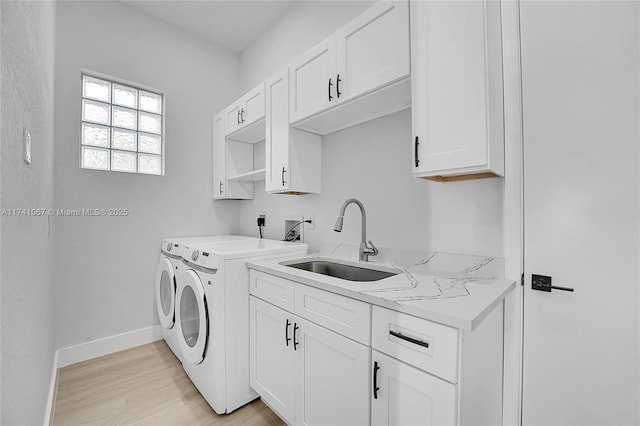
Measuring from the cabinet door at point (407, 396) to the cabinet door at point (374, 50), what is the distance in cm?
124

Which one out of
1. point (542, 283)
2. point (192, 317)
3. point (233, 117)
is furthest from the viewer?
point (233, 117)

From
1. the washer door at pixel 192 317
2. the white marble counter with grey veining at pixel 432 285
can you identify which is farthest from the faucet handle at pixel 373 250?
the washer door at pixel 192 317

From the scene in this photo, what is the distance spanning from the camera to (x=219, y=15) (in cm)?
267

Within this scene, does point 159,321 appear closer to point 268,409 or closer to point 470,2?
point 268,409

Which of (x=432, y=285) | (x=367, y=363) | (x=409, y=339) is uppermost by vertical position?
(x=432, y=285)

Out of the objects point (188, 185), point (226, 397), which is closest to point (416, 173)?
point (226, 397)

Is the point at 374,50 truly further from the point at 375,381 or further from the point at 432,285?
the point at 375,381

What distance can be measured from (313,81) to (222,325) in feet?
5.18

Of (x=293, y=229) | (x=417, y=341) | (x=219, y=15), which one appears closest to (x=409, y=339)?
(x=417, y=341)

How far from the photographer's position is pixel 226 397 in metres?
1.65

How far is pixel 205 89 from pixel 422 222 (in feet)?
8.85

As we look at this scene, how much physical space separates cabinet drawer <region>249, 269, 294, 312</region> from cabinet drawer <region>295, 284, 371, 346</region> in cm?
7

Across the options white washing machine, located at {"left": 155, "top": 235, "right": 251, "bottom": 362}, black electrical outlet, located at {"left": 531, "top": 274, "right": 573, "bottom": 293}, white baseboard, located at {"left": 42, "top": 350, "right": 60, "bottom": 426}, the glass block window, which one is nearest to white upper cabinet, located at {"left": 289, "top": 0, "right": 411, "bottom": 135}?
black electrical outlet, located at {"left": 531, "top": 274, "right": 573, "bottom": 293}

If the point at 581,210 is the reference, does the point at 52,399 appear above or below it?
below
